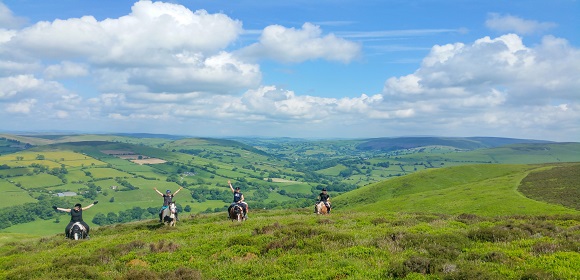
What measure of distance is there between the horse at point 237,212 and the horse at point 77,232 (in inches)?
474

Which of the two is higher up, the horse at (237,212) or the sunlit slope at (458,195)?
the horse at (237,212)

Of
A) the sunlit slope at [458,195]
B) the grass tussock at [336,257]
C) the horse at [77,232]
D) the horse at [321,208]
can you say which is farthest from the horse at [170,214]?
the sunlit slope at [458,195]

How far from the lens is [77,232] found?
98.1 ft

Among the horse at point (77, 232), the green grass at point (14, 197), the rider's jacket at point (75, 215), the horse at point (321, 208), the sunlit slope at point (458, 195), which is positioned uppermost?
the rider's jacket at point (75, 215)

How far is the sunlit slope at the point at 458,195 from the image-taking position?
5082cm

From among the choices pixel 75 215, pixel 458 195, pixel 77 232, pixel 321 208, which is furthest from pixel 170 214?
pixel 458 195

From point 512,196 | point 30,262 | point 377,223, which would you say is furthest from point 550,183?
point 30,262

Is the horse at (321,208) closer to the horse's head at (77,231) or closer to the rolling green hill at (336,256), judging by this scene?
the rolling green hill at (336,256)

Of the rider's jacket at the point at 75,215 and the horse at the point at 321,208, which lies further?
the horse at the point at 321,208

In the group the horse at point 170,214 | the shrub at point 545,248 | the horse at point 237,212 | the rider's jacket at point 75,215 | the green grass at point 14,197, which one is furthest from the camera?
the green grass at point 14,197

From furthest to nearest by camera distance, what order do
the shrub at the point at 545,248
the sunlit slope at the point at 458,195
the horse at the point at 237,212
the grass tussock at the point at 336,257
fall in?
the sunlit slope at the point at 458,195 < the horse at the point at 237,212 < the shrub at the point at 545,248 < the grass tussock at the point at 336,257

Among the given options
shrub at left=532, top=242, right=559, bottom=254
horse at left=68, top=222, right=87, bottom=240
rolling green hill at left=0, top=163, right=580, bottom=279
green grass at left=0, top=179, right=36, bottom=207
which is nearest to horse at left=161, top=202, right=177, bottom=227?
horse at left=68, top=222, right=87, bottom=240

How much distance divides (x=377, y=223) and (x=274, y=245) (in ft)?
36.1

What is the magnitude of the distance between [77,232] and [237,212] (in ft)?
42.1
